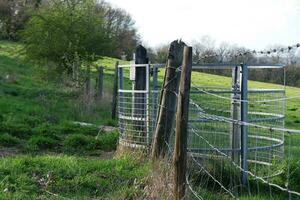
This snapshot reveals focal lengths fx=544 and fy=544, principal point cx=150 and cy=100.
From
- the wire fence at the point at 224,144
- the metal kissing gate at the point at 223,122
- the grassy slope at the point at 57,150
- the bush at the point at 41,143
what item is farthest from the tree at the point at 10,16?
the metal kissing gate at the point at 223,122

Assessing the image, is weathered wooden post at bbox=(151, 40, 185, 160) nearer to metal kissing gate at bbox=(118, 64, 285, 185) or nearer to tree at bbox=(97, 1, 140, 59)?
metal kissing gate at bbox=(118, 64, 285, 185)

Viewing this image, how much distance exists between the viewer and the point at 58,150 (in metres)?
12.0

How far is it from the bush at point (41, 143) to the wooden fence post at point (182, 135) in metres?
6.48

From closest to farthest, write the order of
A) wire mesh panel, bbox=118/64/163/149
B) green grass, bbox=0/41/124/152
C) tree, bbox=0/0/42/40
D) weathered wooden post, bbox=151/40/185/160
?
weathered wooden post, bbox=151/40/185/160 → wire mesh panel, bbox=118/64/163/149 → green grass, bbox=0/41/124/152 → tree, bbox=0/0/42/40

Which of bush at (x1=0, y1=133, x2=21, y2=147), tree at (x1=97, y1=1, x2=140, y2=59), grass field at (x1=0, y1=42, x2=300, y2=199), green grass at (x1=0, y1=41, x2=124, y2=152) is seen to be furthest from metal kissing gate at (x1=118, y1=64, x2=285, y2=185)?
tree at (x1=97, y1=1, x2=140, y2=59)

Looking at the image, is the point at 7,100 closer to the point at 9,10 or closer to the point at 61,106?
the point at 61,106

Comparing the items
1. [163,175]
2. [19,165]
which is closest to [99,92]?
[19,165]

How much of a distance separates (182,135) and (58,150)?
21.2 feet

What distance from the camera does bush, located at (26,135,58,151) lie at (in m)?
12.2

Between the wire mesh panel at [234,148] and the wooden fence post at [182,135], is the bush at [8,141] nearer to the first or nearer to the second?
the wire mesh panel at [234,148]

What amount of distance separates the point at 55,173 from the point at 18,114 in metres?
8.17

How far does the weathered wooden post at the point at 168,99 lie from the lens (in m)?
8.24

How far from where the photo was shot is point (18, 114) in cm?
1627

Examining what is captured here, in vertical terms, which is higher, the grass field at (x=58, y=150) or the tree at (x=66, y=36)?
the tree at (x=66, y=36)
